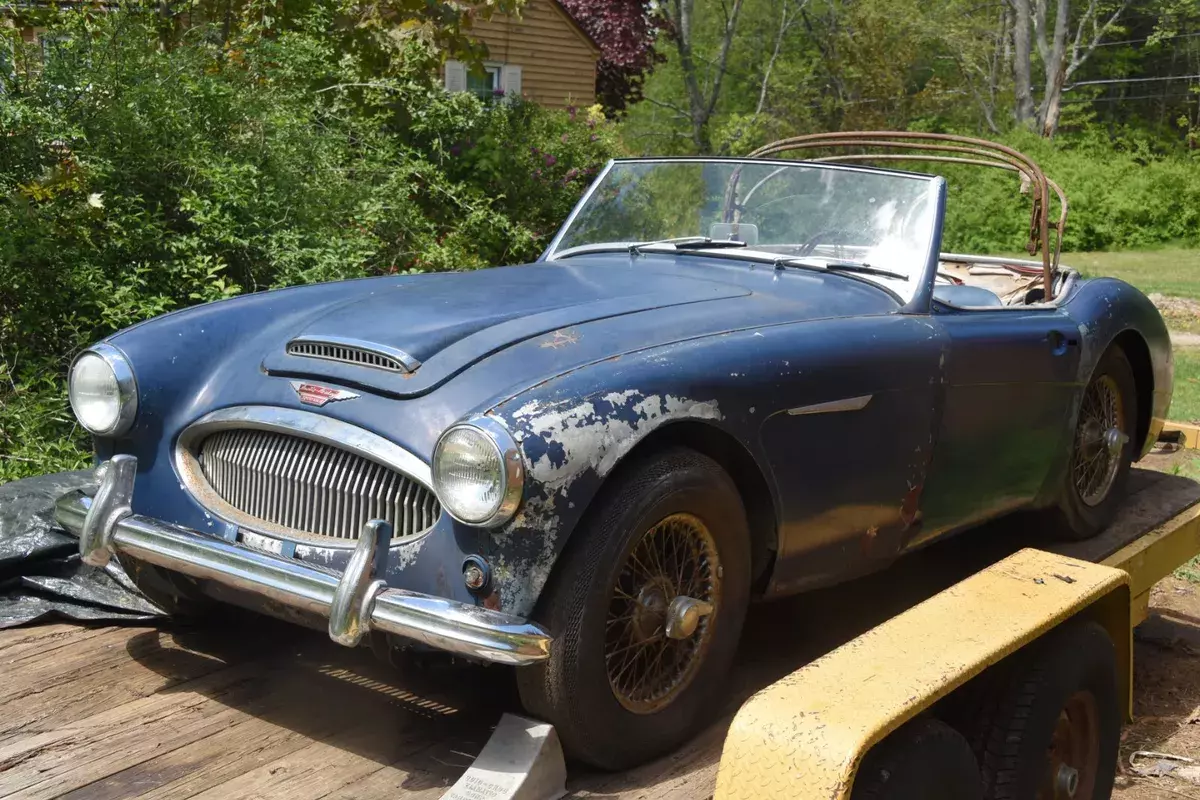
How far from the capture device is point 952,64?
3612 cm

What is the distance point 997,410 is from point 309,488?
82.6 inches

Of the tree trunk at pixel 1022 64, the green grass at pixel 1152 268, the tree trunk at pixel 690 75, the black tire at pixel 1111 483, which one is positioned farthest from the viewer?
the tree trunk at pixel 1022 64

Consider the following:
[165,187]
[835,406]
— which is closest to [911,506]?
[835,406]

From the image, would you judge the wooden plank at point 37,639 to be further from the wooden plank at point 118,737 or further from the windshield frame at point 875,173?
the windshield frame at point 875,173

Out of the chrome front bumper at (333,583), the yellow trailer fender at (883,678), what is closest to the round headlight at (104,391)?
the chrome front bumper at (333,583)

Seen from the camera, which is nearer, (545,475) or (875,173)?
(545,475)

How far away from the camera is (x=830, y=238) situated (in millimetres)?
3982

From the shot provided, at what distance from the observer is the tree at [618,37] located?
2170 cm

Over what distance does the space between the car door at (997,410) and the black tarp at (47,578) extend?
2.32m

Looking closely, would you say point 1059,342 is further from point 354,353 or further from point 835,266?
point 354,353

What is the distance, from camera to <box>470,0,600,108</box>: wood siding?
67.2 feet

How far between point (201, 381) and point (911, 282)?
2038 mm

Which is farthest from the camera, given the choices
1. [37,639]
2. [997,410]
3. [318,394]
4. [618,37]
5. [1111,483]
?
[618,37]

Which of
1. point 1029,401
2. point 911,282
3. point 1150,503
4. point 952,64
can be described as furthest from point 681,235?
point 952,64
